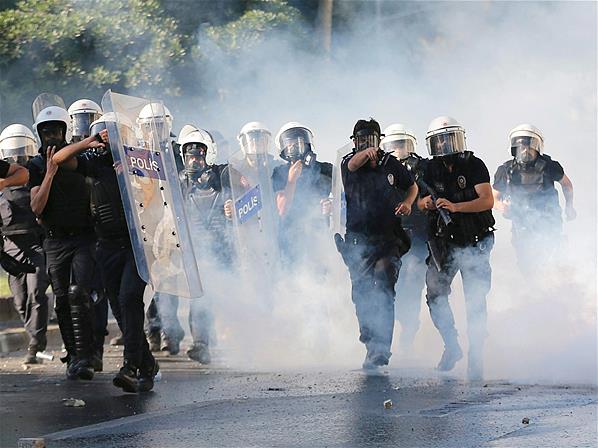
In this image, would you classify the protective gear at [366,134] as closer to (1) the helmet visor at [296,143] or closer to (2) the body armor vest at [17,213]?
(1) the helmet visor at [296,143]

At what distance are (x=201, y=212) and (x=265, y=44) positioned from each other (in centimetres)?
337

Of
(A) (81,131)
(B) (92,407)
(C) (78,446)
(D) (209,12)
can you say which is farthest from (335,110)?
(C) (78,446)

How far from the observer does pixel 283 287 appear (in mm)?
11234

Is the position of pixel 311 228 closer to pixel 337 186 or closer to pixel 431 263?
pixel 337 186

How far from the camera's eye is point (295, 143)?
11.4m

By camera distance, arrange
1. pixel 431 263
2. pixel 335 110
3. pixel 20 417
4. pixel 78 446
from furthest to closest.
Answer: pixel 335 110
pixel 431 263
pixel 20 417
pixel 78 446

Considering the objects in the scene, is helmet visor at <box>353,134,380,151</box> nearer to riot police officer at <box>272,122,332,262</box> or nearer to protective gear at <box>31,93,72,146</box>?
riot police officer at <box>272,122,332,262</box>

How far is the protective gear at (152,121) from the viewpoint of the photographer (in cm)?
862

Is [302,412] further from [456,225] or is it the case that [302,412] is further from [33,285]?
[33,285]

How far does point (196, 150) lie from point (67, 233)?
2360 mm

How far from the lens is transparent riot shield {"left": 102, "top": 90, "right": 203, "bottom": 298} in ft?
27.8

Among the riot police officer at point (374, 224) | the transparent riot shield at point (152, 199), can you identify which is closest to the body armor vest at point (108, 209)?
the transparent riot shield at point (152, 199)

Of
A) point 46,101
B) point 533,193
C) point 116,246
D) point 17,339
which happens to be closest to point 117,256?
point 116,246

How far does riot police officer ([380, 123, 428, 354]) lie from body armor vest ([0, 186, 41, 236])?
2.81 metres
